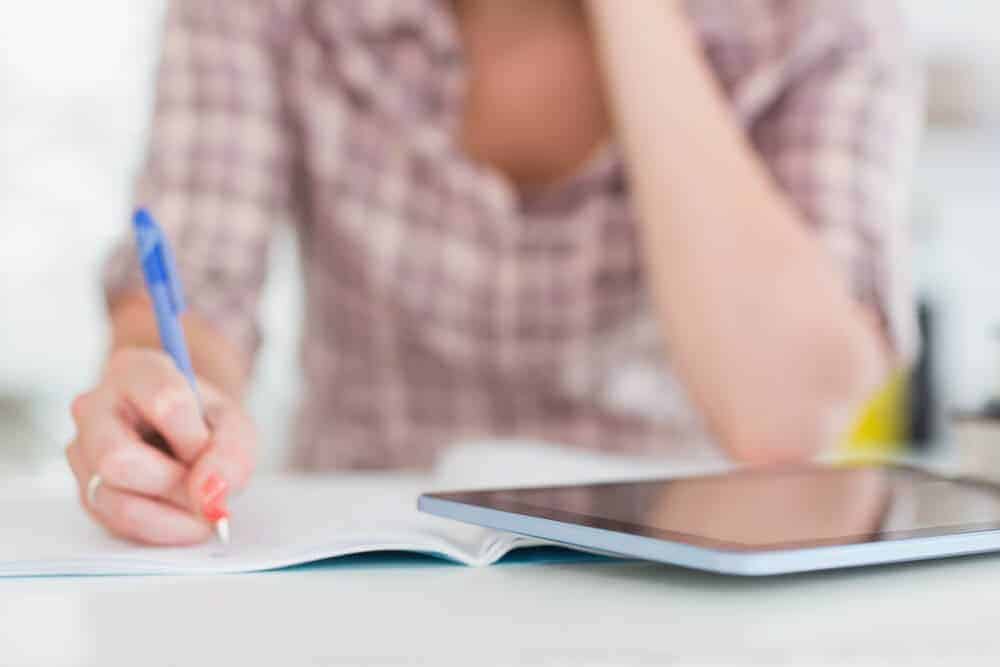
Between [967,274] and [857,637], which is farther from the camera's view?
[967,274]

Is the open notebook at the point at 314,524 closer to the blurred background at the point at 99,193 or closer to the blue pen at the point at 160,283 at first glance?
the blue pen at the point at 160,283

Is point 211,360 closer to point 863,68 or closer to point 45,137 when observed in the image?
point 863,68

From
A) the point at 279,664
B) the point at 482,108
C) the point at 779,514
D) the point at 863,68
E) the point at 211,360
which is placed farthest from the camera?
the point at 482,108

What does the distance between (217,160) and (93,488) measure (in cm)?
48

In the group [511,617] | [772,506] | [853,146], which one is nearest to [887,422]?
[853,146]

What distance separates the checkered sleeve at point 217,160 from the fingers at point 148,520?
0.36m

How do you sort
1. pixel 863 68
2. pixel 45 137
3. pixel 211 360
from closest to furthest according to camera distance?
1. pixel 211 360
2. pixel 863 68
3. pixel 45 137

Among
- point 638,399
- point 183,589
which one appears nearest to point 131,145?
point 638,399

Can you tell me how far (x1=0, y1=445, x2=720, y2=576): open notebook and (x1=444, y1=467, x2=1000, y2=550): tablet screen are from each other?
0.11ft

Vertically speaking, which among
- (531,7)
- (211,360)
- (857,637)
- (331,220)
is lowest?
(857,637)

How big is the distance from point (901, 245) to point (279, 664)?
2.57 ft

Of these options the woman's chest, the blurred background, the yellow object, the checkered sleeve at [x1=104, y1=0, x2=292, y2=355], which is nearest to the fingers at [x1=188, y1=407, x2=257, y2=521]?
the checkered sleeve at [x1=104, y1=0, x2=292, y2=355]

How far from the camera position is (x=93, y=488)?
19.3 inches

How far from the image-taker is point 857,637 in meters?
0.31
